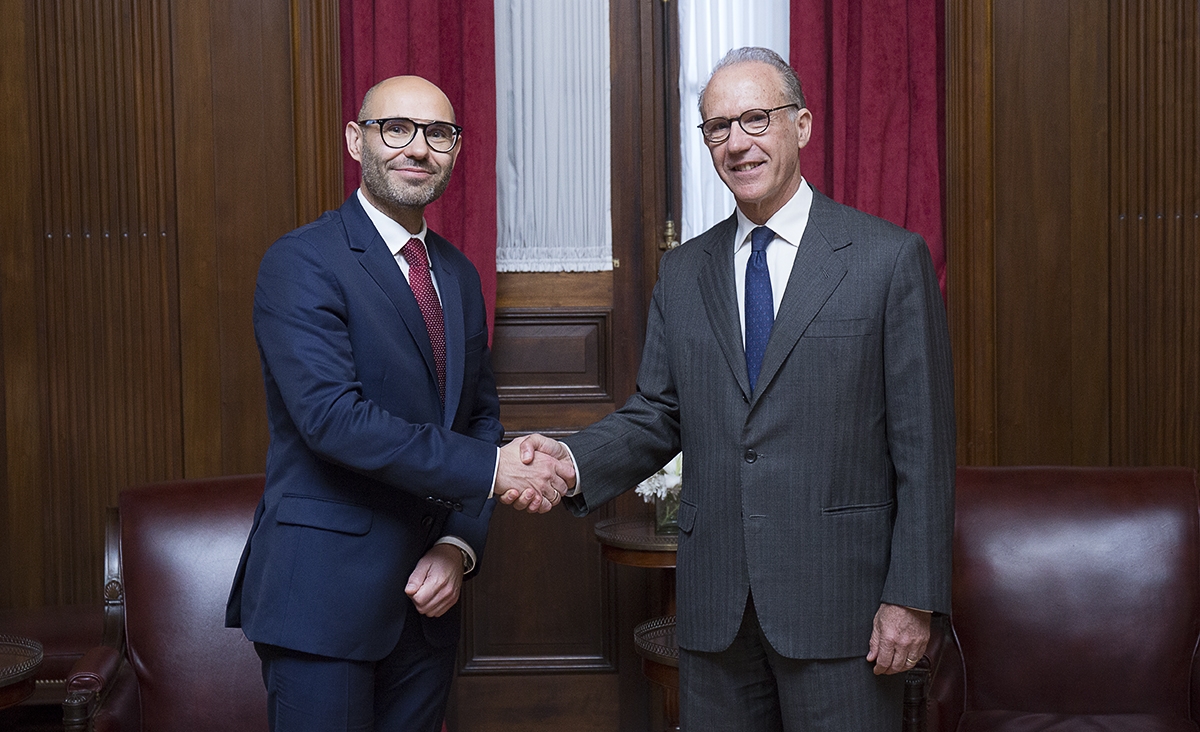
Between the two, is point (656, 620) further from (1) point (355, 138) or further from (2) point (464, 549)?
(1) point (355, 138)

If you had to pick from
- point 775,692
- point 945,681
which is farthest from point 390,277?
point 945,681

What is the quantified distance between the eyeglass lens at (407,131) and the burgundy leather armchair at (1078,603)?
5.79 feet

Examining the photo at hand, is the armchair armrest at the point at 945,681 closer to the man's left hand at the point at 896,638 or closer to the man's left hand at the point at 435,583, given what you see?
the man's left hand at the point at 896,638

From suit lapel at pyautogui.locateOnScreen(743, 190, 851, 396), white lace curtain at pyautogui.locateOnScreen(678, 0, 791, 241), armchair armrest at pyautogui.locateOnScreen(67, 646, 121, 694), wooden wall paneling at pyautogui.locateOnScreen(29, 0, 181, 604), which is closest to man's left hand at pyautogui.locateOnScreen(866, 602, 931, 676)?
suit lapel at pyautogui.locateOnScreen(743, 190, 851, 396)

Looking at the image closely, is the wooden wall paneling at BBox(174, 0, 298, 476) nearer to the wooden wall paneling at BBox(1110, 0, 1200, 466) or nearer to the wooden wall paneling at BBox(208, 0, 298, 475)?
the wooden wall paneling at BBox(208, 0, 298, 475)

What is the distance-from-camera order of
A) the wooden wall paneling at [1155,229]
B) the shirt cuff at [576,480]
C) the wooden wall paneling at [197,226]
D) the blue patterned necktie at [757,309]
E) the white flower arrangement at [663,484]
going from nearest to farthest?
the blue patterned necktie at [757,309] < the shirt cuff at [576,480] < the white flower arrangement at [663,484] < the wooden wall paneling at [1155,229] < the wooden wall paneling at [197,226]

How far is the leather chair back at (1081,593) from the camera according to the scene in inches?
115

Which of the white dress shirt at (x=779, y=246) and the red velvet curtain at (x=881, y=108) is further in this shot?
the red velvet curtain at (x=881, y=108)

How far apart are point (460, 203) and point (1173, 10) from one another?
2480 millimetres

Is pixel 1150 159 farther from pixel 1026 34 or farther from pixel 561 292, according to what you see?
pixel 561 292

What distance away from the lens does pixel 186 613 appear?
2957 millimetres

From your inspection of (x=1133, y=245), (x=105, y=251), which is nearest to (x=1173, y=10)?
(x=1133, y=245)

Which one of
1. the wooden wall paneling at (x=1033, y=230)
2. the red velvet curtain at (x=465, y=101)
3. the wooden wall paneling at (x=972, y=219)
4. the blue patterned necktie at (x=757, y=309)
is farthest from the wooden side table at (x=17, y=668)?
the wooden wall paneling at (x=1033, y=230)

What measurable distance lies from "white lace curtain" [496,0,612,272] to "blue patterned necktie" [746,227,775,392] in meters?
1.88
